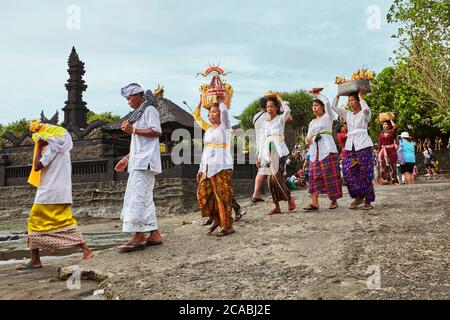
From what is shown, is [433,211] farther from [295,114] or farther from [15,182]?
[295,114]

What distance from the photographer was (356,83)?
20.3 ft

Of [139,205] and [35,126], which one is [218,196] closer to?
[139,205]

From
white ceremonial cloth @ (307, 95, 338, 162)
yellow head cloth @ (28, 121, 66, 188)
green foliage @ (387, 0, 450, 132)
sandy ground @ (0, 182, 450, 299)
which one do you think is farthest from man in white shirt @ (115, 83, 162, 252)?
green foliage @ (387, 0, 450, 132)

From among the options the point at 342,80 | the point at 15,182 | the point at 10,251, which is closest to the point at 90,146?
the point at 15,182

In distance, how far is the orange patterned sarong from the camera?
16.6 ft

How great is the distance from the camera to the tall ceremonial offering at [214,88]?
5.69 m

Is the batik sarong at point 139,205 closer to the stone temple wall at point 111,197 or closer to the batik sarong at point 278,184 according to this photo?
the batik sarong at point 278,184

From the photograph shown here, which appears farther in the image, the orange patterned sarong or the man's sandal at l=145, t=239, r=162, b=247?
the orange patterned sarong

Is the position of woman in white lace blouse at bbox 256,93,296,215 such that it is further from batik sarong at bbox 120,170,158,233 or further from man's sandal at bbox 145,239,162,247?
batik sarong at bbox 120,170,158,233

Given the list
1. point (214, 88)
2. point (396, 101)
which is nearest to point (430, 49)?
point (396, 101)

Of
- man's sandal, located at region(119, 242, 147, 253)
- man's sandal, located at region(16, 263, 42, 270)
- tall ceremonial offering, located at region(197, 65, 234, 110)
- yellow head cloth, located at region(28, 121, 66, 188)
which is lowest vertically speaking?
man's sandal, located at region(16, 263, 42, 270)

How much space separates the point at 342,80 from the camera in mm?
6438

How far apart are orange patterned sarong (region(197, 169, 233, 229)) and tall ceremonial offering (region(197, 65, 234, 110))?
41.8 inches
